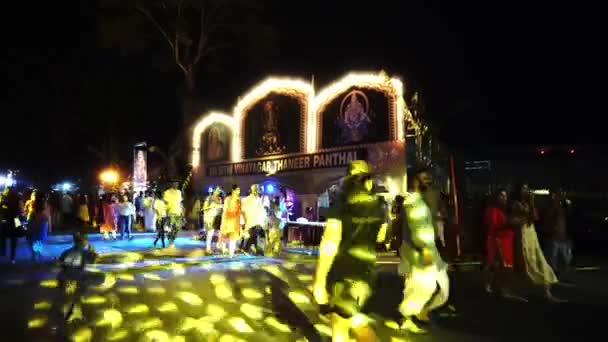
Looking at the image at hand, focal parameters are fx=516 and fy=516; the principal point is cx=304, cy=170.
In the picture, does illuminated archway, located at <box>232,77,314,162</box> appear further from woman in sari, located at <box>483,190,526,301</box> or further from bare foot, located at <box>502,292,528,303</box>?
bare foot, located at <box>502,292,528,303</box>

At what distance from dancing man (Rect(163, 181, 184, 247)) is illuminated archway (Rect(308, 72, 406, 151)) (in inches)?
278

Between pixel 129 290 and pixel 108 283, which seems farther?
pixel 108 283

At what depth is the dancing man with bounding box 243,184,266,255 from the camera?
44.6ft

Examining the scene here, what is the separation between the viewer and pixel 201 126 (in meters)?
27.3

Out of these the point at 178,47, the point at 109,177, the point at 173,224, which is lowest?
the point at 173,224

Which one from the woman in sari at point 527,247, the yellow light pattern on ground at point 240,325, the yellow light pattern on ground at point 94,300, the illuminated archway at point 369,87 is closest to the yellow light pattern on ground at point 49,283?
the yellow light pattern on ground at point 94,300

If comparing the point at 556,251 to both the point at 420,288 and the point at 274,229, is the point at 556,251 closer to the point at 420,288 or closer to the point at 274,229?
the point at 420,288

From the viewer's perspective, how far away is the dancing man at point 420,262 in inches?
255

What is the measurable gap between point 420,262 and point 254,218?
7674 mm

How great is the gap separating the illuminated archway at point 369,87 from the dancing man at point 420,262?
9877 millimetres

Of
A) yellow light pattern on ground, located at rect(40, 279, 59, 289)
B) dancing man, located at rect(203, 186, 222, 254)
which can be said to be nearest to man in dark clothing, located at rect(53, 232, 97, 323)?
yellow light pattern on ground, located at rect(40, 279, 59, 289)

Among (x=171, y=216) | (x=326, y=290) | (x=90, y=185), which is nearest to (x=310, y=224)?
(x=171, y=216)

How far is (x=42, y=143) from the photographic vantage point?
3444 centimetres

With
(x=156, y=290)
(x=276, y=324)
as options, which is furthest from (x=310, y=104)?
(x=276, y=324)
